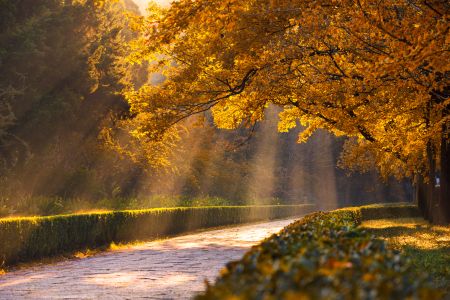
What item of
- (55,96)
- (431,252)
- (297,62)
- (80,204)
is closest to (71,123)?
(55,96)

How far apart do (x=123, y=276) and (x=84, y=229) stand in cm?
708

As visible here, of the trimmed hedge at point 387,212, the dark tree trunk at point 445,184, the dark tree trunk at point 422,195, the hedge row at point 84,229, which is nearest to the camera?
the hedge row at point 84,229

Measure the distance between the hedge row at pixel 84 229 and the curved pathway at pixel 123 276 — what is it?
989 millimetres

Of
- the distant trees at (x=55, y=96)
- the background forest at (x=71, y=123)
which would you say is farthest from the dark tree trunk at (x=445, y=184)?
the distant trees at (x=55, y=96)

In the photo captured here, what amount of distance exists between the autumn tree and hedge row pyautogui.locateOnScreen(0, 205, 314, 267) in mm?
3419

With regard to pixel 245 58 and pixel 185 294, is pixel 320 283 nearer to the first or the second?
pixel 185 294

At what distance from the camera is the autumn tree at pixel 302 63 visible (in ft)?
36.3

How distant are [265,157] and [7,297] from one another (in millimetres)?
60913

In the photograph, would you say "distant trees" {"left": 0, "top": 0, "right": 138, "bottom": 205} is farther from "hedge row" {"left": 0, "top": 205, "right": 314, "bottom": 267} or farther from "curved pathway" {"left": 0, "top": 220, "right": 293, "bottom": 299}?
"curved pathway" {"left": 0, "top": 220, "right": 293, "bottom": 299}

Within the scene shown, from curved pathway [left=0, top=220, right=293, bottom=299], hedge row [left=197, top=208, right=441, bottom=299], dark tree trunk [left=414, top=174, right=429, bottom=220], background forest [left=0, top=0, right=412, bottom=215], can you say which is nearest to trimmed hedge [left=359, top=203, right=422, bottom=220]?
dark tree trunk [left=414, top=174, right=429, bottom=220]

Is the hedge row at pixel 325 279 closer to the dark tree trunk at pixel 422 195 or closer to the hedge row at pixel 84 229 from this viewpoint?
the hedge row at pixel 84 229

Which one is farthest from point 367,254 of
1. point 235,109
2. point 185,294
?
point 235,109

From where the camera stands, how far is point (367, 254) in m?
3.91

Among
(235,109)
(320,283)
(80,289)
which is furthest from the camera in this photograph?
(235,109)
